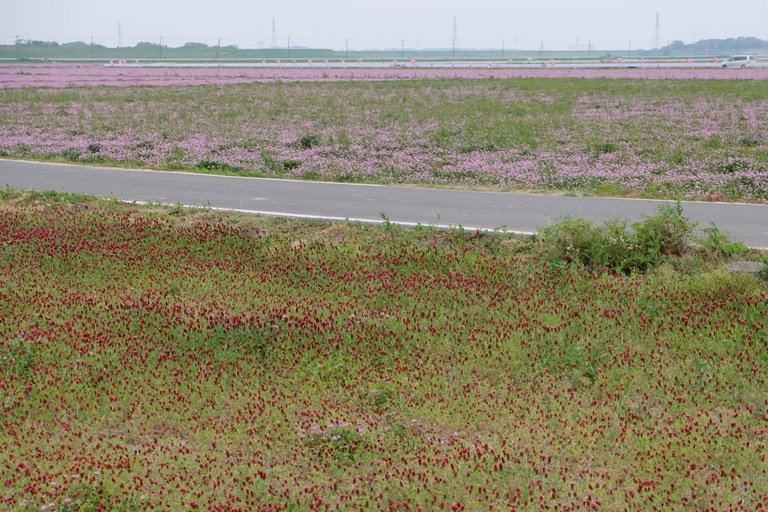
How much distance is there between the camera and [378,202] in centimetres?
1373

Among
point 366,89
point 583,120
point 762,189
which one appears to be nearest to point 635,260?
point 762,189

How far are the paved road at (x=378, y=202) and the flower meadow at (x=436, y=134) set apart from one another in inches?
42.3

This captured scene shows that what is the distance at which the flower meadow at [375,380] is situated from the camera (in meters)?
5.68

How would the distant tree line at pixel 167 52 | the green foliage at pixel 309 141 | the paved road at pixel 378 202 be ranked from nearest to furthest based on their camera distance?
the paved road at pixel 378 202
the green foliage at pixel 309 141
the distant tree line at pixel 167 52

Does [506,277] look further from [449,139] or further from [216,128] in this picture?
[216,128]

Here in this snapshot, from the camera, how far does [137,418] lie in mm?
6730

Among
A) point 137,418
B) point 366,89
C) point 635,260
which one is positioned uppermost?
point 366,89

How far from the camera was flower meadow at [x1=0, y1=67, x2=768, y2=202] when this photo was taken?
1656cm

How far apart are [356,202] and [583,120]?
48.2 ft

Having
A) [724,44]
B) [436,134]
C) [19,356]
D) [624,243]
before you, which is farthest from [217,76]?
[724,44]

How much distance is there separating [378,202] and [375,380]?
6.72 metres

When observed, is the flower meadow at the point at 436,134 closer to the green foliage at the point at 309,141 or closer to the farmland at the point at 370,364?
the green foliage at the point at 309,141

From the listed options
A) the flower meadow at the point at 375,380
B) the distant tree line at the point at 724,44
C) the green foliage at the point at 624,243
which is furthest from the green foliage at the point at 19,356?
the distant tree line at the point at 724,44

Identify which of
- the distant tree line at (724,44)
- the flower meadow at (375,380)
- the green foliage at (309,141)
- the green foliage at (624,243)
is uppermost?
the distant tree line at (724,44)
